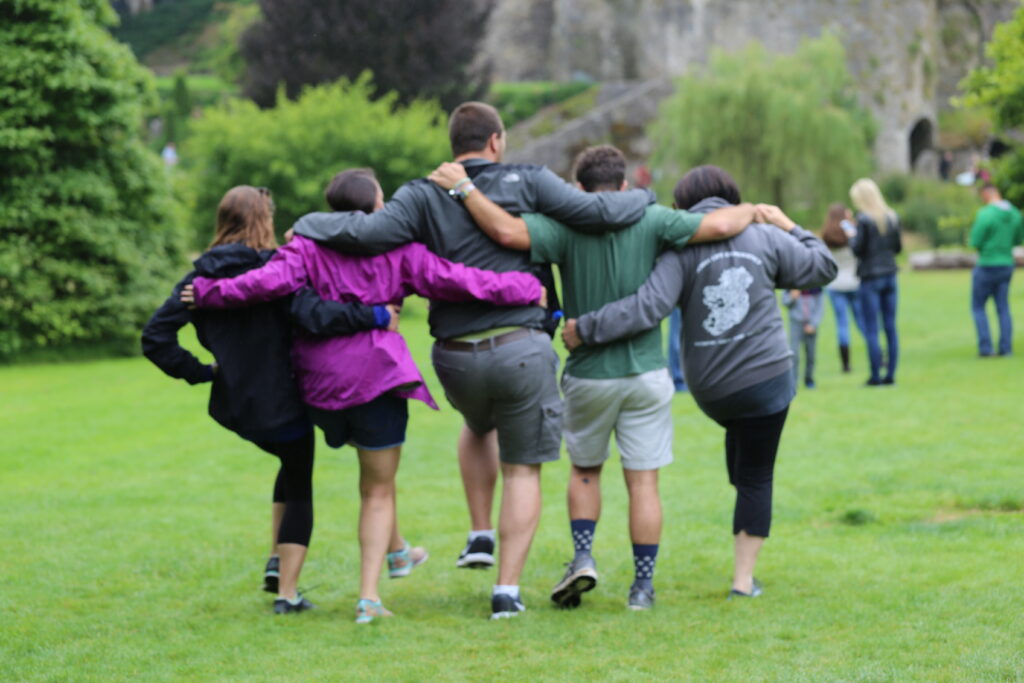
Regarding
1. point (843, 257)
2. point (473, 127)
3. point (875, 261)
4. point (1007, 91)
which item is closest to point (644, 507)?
point (473, 127)

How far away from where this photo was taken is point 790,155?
36281mm

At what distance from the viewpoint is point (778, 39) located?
49.8 m

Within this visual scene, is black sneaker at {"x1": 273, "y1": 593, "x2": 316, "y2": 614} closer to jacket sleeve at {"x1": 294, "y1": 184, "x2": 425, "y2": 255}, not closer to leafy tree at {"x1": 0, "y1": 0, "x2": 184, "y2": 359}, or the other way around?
jacket sleeve at {"x1": 294, "y1": 184, "x2": 425, "y2": 255}

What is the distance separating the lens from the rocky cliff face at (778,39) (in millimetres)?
48906

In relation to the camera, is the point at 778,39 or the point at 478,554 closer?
the point at 478,554

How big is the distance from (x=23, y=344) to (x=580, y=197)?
51.0 feet

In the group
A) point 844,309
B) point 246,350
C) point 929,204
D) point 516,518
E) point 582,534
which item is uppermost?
point 246,350

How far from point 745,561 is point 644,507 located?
21.5 inches

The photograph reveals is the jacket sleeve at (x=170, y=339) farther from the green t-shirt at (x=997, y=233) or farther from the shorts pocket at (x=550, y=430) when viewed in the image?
the green t-shirt at (x=997, y=233)

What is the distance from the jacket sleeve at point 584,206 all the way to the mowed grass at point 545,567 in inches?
64.5

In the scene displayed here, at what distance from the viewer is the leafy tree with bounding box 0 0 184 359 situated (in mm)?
18984

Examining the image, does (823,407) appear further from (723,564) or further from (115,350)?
(115,350)

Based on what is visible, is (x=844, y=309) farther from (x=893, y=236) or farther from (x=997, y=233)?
(x=997, y=233)

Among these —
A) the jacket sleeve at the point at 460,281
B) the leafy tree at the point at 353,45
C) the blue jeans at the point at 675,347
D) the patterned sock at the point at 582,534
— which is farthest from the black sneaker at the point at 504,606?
the leafy tree at the point at 353,45
